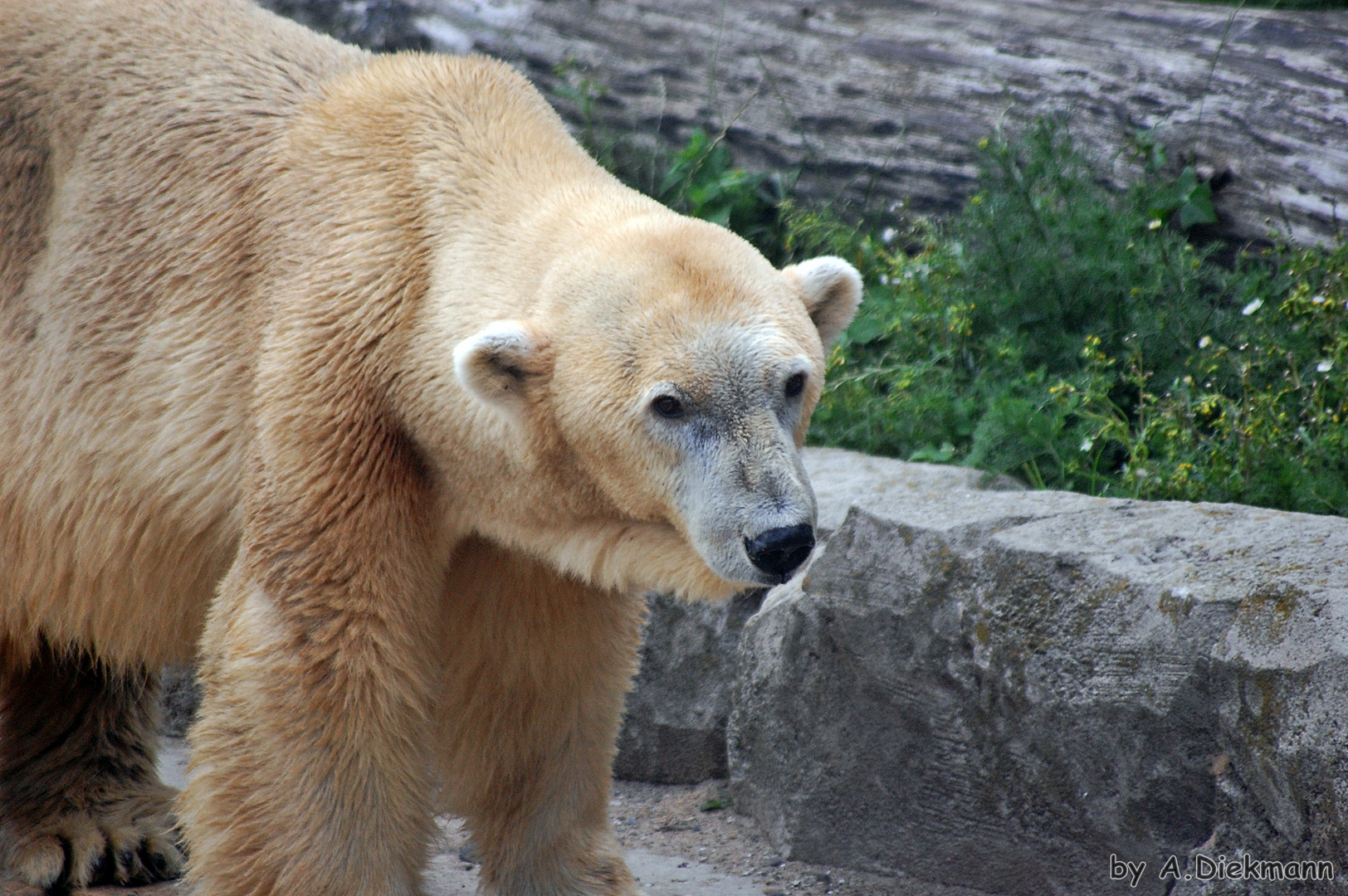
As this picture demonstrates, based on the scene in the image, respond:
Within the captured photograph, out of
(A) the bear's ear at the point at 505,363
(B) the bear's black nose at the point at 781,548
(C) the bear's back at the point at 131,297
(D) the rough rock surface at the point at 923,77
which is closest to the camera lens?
(B) the bear's black nose at the point at 781,548

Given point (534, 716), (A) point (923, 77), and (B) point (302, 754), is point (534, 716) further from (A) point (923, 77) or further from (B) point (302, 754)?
(A) point (923, 77)

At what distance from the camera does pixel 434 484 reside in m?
3.19

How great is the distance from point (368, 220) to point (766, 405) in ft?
3.68

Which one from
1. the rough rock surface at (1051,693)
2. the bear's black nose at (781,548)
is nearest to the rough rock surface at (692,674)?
the rough rock surface at (1051,693)

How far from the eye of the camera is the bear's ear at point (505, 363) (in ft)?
9.27

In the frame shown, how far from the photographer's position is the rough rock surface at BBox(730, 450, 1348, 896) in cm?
299

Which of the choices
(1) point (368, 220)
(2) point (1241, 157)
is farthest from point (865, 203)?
(1) point (368, 220)

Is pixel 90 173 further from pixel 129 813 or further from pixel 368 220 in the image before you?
pixel 129 813

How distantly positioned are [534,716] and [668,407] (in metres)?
1.17

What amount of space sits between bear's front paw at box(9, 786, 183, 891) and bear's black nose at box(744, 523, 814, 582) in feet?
7.56

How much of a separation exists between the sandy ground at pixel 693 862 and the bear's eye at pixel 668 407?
154 cm

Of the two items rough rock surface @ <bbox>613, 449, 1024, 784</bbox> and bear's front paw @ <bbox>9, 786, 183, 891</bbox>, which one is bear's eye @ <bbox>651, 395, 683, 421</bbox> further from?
bear's front paw @ <bbox>9, 786, 183, 891</bbox>

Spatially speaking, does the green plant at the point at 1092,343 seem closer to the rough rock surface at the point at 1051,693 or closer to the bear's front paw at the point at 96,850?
the rough rock surface at the point at 1051,693

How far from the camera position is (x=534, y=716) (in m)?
3.58
